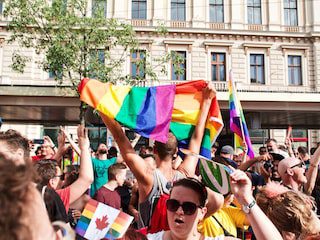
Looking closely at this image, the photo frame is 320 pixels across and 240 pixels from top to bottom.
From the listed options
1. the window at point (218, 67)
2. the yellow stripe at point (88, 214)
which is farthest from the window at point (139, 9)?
the yellow stripe at point (88, 214)

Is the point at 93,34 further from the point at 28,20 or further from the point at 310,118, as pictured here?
the point at 310,118

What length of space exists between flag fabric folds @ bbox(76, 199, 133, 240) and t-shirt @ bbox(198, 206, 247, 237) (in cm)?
99

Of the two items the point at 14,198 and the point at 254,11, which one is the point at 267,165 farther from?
the point at 254,11

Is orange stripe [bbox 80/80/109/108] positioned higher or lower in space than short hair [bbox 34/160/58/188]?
higher

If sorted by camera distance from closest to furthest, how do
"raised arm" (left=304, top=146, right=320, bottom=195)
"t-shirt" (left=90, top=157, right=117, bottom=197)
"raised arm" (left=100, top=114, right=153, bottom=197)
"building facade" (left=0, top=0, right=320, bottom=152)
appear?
"raised arm" (left=100, top=114, right=153, bottom=197) → "raised arm" (left=304, top=146, right=320, bottom=195) → "t-shirt" (left=90, top=157, right=117, bottom=197) → "building facade" (left=0, top=0, right=320, bottom=152)

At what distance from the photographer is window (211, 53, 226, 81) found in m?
25.9

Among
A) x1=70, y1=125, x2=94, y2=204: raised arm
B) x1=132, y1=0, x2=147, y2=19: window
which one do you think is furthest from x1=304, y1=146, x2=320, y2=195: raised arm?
x1=132, y1=0, x2=147, y2=19: window

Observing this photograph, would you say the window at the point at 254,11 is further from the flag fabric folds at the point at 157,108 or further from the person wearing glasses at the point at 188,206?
the person wearing glasses at the point at 188,206

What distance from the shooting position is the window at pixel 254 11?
27.0 metres

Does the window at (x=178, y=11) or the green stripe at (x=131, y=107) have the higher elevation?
the window at (x=178, y=11)

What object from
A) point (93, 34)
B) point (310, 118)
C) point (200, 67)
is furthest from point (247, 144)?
point (200, 67)

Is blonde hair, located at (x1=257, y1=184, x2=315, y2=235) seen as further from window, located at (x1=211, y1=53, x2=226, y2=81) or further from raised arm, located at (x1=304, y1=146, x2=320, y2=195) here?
window, located at (x1=211, y1=53, x2=226, y2=81)

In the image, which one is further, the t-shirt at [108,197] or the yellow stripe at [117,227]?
the t-shirt at [108,197]

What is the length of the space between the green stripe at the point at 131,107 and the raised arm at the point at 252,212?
1.51 metres
